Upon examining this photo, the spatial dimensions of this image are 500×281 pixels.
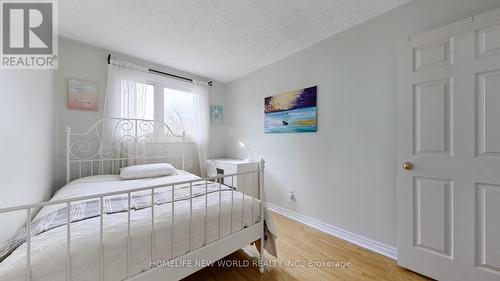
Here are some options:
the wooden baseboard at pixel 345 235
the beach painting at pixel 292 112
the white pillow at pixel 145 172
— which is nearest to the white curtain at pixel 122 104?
the white pillow at pixel 145 172

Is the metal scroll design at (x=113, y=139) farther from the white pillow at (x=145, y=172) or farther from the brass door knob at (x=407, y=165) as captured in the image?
the brass door knob at (x=407, y=165)

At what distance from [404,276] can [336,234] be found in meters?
0.67

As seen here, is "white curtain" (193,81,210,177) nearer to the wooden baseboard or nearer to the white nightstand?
the white nightstand

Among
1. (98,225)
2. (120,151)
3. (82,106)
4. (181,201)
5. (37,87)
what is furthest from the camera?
(120,151)

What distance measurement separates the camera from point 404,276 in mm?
1496

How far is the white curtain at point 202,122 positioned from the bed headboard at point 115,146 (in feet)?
1.24

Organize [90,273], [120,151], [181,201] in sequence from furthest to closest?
[120,151] → [181,201] → [90,273]

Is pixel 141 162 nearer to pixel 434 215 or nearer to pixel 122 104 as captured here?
pixel 122 104

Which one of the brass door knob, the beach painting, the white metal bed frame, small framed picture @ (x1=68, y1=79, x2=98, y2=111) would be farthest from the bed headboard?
the brass door knob

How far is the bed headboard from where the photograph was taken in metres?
2.28

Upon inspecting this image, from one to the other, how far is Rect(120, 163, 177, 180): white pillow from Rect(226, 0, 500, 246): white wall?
157 cm

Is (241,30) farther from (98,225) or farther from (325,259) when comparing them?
(325,259)

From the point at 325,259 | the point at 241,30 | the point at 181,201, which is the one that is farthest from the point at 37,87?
the point at 325,259

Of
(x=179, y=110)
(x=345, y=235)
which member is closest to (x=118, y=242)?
(x=345, y=235)
